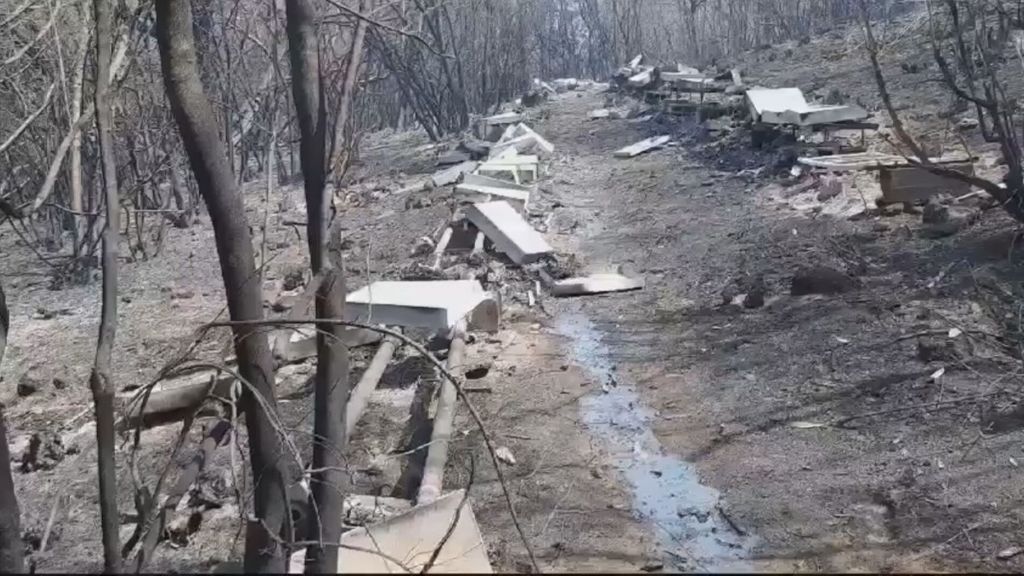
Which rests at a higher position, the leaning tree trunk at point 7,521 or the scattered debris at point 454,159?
the scattered debris at point 454,159

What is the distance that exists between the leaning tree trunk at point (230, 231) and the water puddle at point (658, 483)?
4.33 ft

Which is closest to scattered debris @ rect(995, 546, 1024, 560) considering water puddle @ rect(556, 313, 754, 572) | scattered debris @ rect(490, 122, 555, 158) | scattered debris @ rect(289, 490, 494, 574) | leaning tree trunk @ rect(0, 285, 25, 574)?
water puddle @ rect(556, 313, 754, 572)

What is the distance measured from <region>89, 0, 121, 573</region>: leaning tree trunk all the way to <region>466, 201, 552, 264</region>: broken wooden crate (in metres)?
6.41

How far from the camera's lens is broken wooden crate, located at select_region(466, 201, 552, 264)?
31.3 feet

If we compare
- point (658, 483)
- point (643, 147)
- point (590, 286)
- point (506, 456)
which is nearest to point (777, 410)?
point (658, 483)

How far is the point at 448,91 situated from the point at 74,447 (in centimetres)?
1623

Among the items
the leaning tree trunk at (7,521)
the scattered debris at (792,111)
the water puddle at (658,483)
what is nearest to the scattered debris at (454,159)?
the scattered debris at (792,111)

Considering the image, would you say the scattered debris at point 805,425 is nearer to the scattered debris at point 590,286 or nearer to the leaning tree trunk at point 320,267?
the leaning tree trunk at point 320,267

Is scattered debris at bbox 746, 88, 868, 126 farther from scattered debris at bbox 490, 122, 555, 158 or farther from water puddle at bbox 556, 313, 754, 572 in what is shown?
water puddle at bbox 556, 313, 754, 572

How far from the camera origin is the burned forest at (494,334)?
3205 mm

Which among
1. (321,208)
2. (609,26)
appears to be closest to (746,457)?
(321,208)

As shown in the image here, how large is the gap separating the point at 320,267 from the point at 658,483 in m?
2.59

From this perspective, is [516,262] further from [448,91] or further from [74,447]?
[448,91]

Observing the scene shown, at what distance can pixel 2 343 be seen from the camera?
12.4 ft
